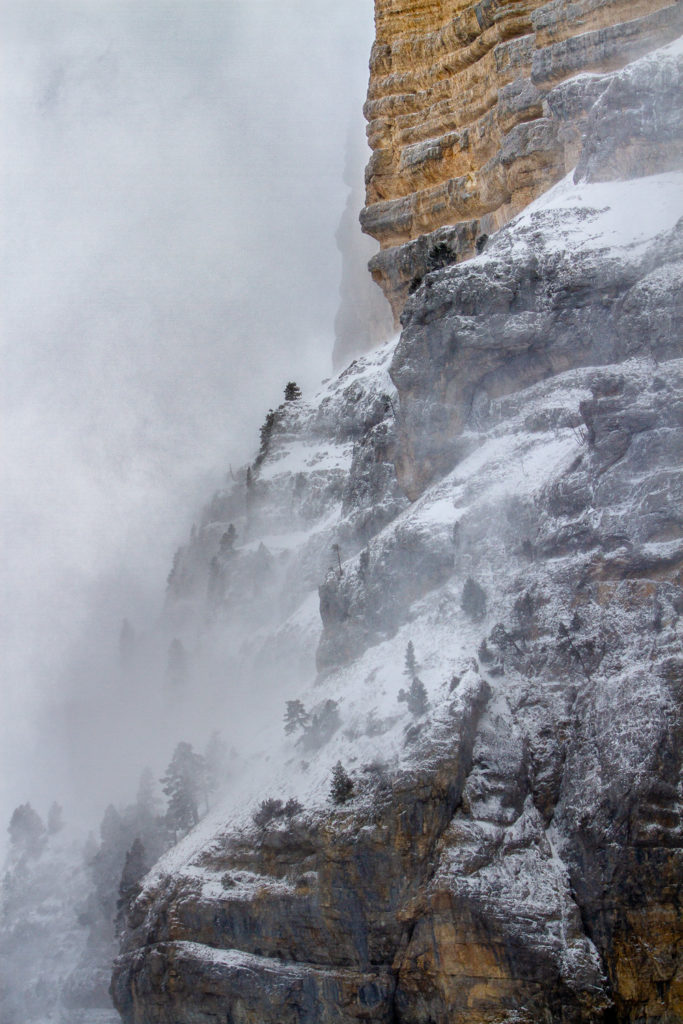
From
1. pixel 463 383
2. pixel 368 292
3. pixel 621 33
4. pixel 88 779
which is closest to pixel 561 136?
pixel 621 33

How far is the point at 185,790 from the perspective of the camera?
8912 cm

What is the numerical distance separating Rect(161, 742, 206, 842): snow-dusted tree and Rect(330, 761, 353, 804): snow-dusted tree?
20.8m

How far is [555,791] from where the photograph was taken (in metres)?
67.6

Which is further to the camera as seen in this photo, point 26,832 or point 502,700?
point 26,832

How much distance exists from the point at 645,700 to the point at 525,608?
34.2ft

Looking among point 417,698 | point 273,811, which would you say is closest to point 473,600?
point 417,698

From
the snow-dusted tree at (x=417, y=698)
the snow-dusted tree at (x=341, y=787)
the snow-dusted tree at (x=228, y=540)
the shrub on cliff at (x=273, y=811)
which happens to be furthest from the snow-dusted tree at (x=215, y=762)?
the snow-dusted tree at (x=228, y=540)

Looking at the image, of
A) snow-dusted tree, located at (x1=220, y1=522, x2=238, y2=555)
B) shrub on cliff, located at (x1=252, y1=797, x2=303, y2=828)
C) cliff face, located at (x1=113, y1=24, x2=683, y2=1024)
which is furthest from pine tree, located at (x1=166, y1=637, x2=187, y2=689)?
shrub on cliff, located at (x1=252, y1=797, x2=303, y2=828)

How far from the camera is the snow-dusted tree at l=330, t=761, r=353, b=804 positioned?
70438mm

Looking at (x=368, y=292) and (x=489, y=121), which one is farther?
(x=368, y=292)

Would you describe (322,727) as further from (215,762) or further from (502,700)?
(215,762)

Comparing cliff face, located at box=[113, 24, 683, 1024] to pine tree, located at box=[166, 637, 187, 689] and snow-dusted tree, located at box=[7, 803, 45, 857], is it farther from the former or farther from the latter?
snow-dusted tree, located at box=[7, 803, 45, 857]

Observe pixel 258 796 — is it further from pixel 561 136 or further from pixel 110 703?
pixel 561 136

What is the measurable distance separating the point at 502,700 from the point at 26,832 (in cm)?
6005
